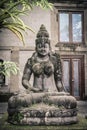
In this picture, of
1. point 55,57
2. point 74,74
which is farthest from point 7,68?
point 74,74

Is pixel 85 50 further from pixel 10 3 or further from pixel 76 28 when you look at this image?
pixel 10 3

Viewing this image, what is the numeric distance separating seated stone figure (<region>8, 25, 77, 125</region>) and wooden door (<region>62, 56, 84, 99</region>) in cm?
937

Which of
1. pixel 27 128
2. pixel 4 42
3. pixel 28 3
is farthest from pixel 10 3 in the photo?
pixel 4 42

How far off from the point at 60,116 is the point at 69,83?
10192 mm

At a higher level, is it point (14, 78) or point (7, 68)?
point (7, 68)

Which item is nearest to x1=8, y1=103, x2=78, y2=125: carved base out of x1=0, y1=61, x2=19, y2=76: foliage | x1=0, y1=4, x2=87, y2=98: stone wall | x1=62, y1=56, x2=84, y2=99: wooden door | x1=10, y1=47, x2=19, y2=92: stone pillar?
x1=0, y1=61, x2=19, y2=76: foliage

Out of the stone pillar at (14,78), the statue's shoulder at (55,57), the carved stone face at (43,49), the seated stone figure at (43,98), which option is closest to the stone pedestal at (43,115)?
the seated stone figure at (43,98)

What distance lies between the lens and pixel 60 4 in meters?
16.1

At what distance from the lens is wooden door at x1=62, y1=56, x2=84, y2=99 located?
16.1 meters

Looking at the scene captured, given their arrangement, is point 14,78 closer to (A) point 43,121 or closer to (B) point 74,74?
(B) point 74,74

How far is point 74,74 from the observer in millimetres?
16172

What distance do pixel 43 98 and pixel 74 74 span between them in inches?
397

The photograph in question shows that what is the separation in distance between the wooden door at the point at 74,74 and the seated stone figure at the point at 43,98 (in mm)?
9370

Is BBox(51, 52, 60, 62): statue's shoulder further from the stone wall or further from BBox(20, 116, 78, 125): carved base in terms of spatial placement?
the stone wall
